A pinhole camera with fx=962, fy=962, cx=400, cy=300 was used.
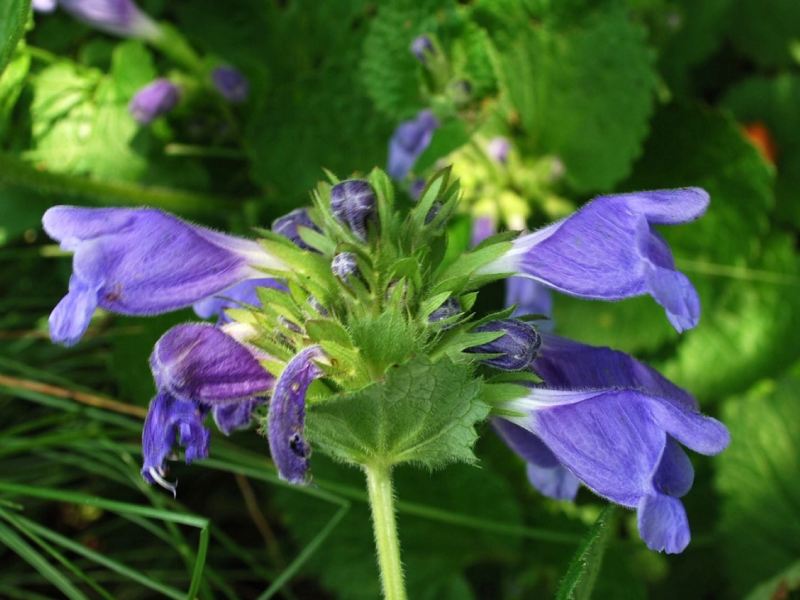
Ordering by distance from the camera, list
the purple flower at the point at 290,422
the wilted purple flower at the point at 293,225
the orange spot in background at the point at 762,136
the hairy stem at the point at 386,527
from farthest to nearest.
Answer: the orange spot in background at the point at 762,136
the wilted purple flower at the point at 293,225
the hairy stem at the point at 386,527
the purple flower at the point at 290,422

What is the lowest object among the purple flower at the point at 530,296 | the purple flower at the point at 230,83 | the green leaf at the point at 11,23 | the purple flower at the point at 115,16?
the purple flower at the point at 530,296

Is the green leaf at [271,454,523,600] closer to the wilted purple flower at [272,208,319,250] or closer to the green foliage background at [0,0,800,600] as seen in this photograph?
the green foliage background at [0,0,800,600]

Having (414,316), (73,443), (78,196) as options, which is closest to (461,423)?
(414,316)

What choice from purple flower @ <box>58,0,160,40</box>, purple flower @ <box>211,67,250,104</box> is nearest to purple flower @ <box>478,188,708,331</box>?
purple flower @ <box>211,67,250,104</box>

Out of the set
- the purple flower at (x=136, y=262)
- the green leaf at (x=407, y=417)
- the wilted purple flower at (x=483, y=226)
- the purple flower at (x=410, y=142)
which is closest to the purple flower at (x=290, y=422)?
the green leaf at (x=407, y=417)

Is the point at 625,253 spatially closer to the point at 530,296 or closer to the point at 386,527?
the point at 386,527

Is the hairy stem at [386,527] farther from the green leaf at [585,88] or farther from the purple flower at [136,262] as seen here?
the green leaf at [585,88]

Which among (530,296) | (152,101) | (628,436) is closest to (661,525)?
→ (628,436)
